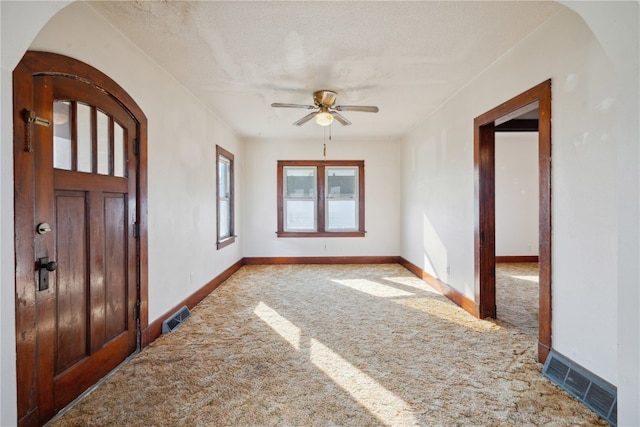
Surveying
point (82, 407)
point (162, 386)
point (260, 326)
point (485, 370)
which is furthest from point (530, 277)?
point (82, 407)

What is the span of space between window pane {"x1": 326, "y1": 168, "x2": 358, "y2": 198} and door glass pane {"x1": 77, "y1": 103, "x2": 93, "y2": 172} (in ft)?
15.9

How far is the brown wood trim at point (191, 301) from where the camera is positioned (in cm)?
281

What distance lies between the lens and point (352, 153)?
21.6ft

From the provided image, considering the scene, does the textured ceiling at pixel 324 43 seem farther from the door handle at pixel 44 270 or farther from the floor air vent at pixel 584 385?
the floor air vent at pixel 584 385

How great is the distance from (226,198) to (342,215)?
243 cm

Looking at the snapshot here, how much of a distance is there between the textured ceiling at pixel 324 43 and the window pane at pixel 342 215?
9.52 feet

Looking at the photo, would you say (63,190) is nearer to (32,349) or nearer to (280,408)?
(32,349)

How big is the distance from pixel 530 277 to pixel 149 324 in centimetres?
572

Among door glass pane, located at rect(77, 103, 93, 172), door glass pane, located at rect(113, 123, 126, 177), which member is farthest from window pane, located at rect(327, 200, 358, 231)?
door glass pane, located at rect(77, 103, 93, 172)

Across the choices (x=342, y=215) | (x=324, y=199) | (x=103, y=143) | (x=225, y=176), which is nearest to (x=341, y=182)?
(x=324, y=199)

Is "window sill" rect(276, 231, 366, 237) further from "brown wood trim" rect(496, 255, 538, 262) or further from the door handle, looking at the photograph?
the door handle

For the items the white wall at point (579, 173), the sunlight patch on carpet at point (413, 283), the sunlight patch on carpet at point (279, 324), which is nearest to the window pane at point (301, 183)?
the sunlight patch on carpet at point (413, 283)

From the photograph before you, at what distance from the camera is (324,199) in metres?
6.64

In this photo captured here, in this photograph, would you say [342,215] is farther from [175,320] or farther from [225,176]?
[175,320]
